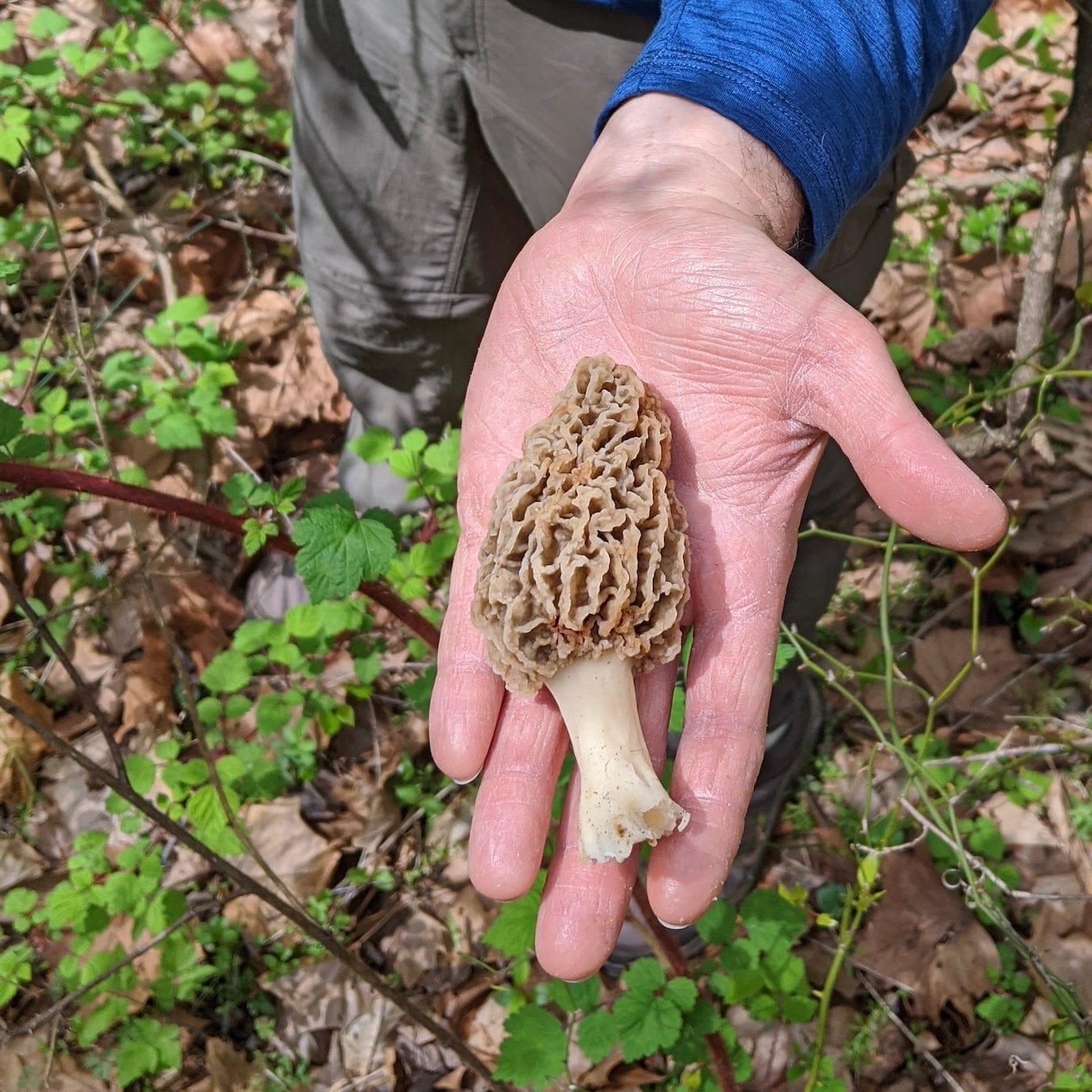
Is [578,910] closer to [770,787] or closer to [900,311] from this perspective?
[770,787]

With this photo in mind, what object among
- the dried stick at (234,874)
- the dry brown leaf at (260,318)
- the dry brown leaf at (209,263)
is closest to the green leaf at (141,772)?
the dried stick at (234,874)

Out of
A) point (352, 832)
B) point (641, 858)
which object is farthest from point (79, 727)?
point (641, 858)

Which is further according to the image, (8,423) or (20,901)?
(20,901)

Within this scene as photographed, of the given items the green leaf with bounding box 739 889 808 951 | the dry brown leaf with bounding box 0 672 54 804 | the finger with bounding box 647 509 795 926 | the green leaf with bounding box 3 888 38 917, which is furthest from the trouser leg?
the green leaf with bounding box 739 889 808 951

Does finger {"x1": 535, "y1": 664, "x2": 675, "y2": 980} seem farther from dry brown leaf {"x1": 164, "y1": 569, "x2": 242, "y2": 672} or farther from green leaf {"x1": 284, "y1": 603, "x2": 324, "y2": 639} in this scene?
dry brown leaf {"x1": 164, "y1": 569, "x2": 242, "y2": 672}

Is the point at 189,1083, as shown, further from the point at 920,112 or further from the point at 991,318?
the point at 991,318

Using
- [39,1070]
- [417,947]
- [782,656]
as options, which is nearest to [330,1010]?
[417,947]
